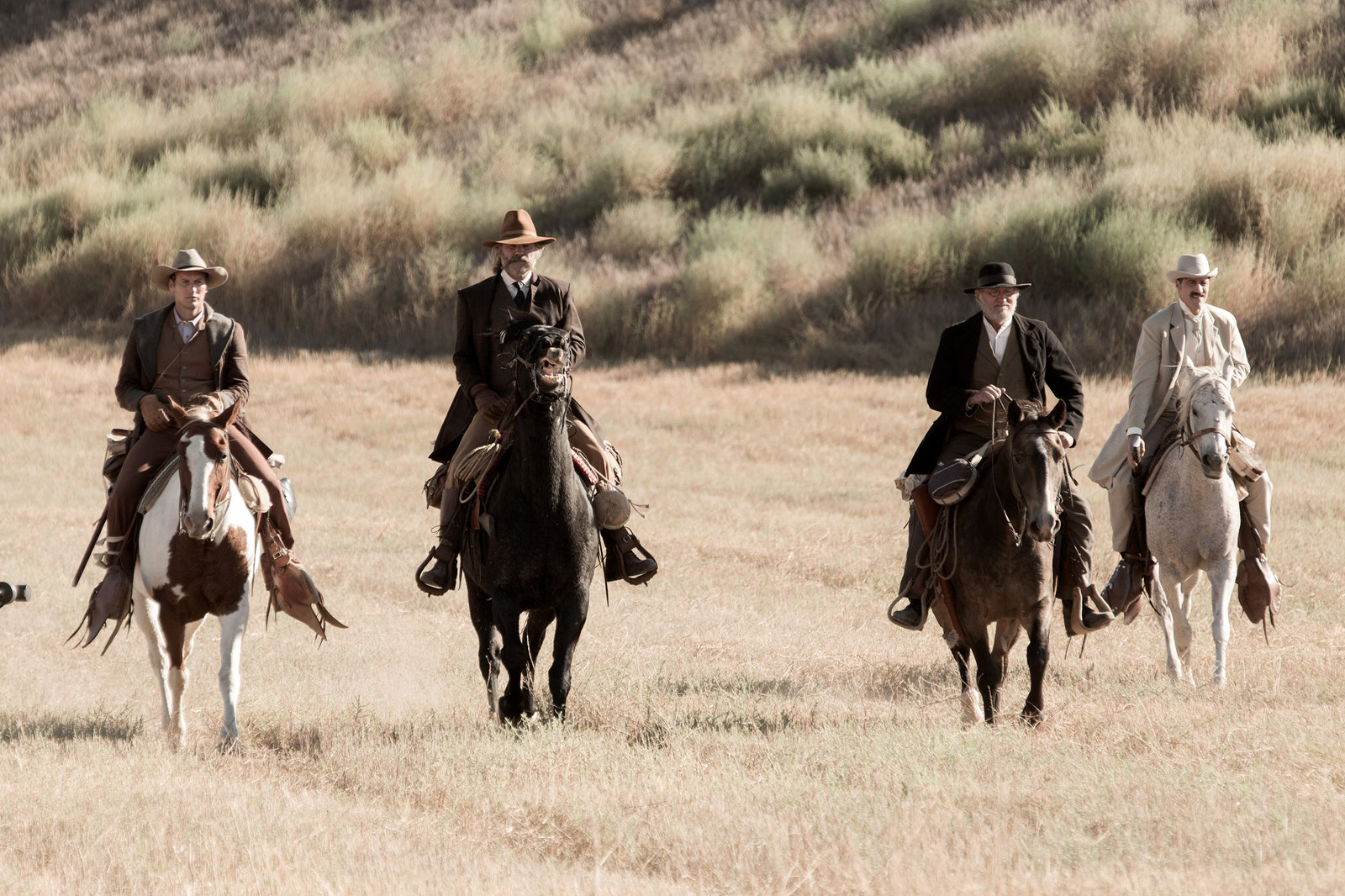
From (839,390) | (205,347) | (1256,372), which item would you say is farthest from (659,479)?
(205,347)

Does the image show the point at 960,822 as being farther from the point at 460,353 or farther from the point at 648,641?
the point at 648,641

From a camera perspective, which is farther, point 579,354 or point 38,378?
point 38,378

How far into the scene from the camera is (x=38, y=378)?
22797mm

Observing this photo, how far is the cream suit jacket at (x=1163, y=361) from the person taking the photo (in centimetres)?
872

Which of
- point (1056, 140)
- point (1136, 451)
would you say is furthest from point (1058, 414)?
point (1056, 140)

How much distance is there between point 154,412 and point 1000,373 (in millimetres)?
4611

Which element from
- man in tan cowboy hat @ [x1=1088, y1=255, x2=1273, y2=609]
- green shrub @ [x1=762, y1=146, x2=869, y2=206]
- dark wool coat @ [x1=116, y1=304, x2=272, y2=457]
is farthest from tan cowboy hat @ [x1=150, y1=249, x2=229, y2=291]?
green shrub @ [x1=762, y1=146, x2=869, y2=206]

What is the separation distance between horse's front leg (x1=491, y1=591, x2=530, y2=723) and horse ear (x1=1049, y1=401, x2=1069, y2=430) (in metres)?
2.93

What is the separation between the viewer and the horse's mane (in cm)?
816

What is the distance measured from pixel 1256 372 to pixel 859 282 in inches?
251

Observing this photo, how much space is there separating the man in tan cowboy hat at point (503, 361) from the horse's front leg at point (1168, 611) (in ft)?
11.0

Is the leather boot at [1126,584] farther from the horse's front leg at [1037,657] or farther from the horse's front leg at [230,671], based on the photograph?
the horse's front leg at [230,671]

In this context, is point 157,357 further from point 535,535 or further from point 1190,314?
point 1190,314

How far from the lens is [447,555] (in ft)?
25.3
